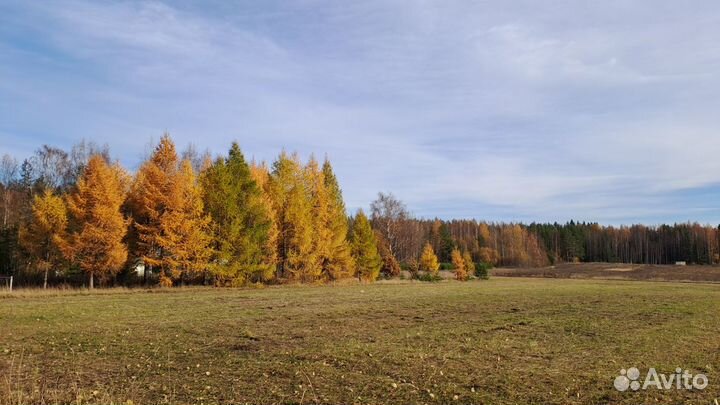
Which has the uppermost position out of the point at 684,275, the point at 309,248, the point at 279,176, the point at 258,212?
the point at 279,176

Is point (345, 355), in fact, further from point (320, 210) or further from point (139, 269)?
point (139, 269)

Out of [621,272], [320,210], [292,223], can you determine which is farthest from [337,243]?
[621,272]

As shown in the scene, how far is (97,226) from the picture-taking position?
3541 centimetres

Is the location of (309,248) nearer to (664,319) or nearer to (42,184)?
(664,319)

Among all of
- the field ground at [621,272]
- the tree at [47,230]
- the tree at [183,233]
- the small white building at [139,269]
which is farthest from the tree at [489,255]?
the tree at [47,230]

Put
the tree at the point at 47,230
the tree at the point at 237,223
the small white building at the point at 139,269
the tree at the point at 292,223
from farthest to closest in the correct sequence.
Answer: the tree at the point at 292,223
the small white building at the point at 139,269
the tree at the point at 237,223
the tree at the point at 47,230

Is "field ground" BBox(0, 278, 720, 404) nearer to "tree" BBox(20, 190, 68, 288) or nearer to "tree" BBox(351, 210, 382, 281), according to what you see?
"tree" BBox(20, 190, 68, 288)

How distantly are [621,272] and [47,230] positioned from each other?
335ft

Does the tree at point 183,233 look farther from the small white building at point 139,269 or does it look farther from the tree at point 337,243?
the tree at point 337,243

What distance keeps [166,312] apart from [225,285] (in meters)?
18.3

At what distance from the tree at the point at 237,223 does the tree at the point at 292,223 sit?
9.41 ft

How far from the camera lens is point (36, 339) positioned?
13562mm

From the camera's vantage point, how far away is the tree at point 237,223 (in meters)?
38.9

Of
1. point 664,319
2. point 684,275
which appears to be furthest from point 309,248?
point 684,275
